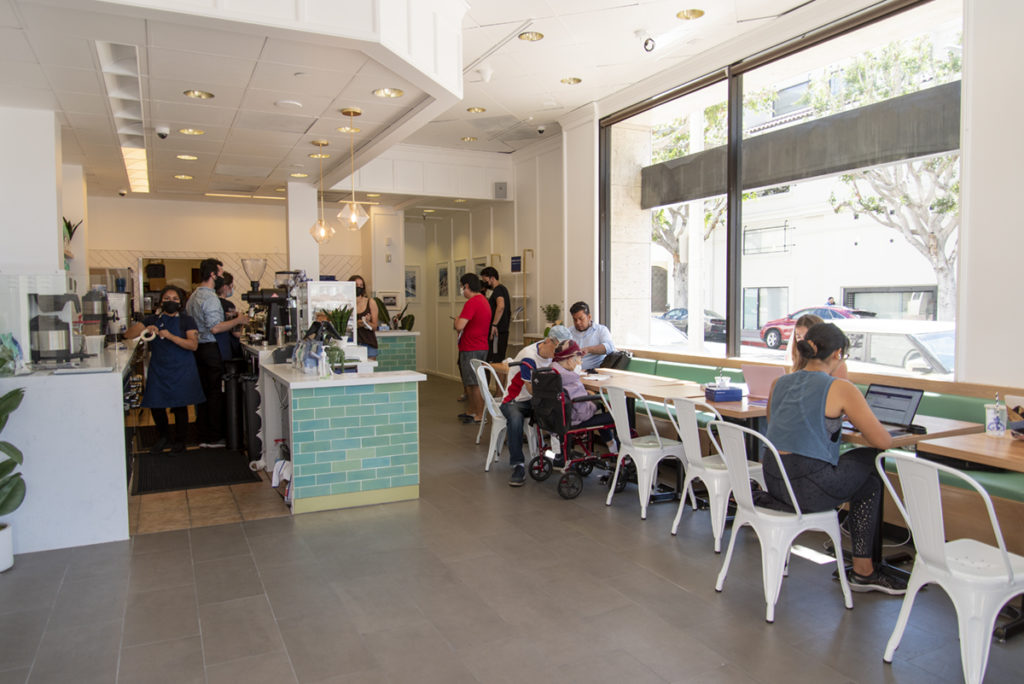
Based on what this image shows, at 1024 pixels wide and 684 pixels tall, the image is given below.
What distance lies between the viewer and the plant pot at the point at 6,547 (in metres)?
3.77

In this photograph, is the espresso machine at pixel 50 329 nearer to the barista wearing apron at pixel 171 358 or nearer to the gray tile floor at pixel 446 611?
the gray tile floor at pixel 446 611

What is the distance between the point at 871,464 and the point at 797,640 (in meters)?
0.98

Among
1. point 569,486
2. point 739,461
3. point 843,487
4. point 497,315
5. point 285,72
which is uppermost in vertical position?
point 285,72

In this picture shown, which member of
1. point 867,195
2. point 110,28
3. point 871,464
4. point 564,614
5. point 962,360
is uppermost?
point 110,28

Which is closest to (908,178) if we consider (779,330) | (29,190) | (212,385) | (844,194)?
(844,194)

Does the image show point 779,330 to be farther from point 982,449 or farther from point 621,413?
point 982,449

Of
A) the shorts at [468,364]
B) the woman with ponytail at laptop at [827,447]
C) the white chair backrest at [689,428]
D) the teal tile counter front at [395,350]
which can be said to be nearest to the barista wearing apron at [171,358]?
the shorts at [468,364]

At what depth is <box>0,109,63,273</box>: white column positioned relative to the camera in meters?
5.43

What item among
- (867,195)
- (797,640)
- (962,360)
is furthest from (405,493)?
(867,195)

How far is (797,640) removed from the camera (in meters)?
2.96

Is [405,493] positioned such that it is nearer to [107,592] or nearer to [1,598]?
[107,592]

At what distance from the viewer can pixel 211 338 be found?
6848 millimetres

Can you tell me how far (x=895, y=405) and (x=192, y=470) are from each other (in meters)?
5.43

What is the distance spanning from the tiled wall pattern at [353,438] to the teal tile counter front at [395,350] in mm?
5047
